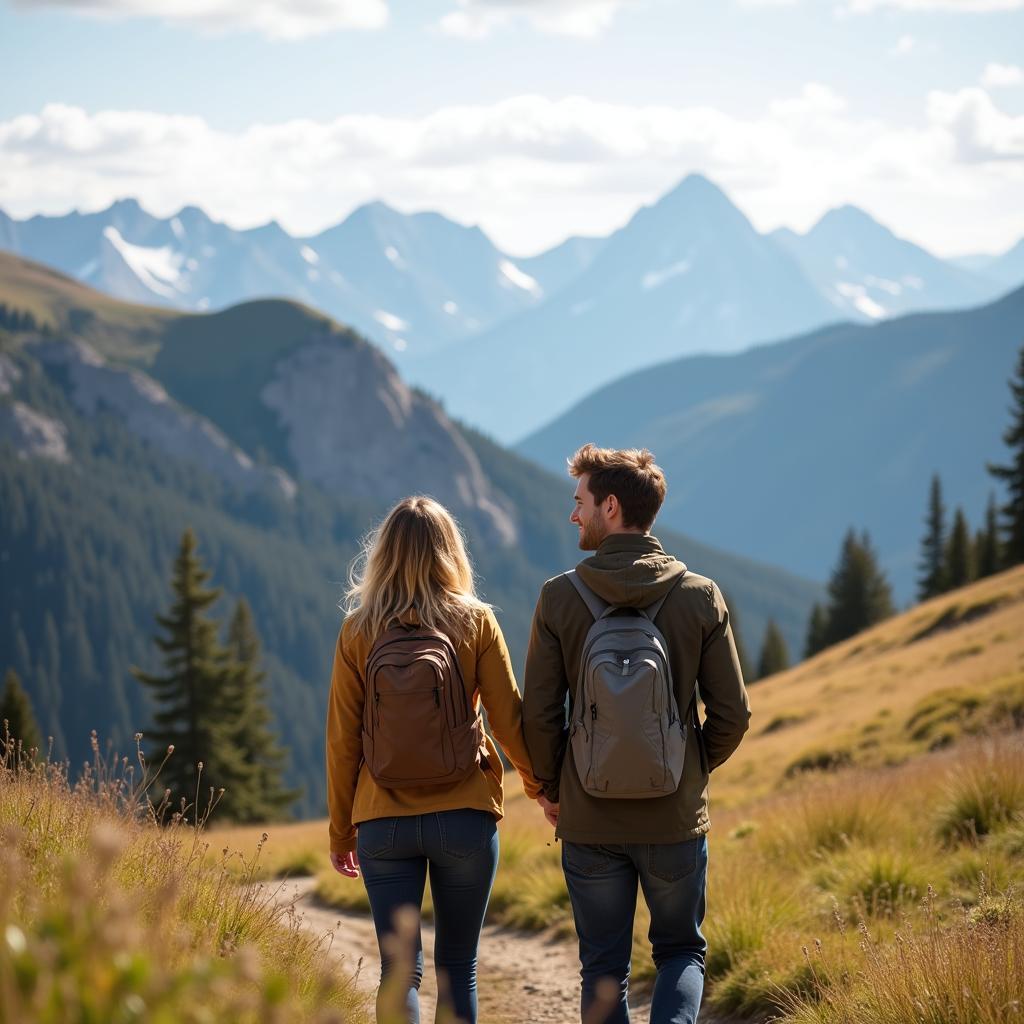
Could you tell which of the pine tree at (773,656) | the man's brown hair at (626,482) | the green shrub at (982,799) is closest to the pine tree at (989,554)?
the pine tree at (773,656)

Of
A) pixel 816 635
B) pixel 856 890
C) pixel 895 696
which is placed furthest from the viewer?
pixel 816 635

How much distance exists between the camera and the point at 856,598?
216 ft

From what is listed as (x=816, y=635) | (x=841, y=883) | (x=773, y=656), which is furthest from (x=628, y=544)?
(x=773, y=656)

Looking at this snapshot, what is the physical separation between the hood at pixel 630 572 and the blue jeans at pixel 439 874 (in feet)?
3.41

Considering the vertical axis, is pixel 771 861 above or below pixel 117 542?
above

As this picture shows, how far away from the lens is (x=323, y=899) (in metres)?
11.4

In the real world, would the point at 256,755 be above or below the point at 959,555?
below

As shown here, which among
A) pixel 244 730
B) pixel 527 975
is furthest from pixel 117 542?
pixel 527 975

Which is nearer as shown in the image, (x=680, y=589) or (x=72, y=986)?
(x=72, y=986)

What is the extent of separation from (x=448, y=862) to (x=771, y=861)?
14.8 ft

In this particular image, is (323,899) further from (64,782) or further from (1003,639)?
(1003,639)

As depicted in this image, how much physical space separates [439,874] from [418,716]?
2.17ft

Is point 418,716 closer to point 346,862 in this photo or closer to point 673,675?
point 346,862

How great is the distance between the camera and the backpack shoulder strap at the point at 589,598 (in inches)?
183
